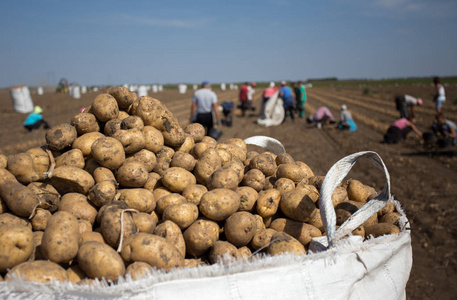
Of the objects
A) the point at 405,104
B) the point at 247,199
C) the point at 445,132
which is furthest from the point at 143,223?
the point at 405,104

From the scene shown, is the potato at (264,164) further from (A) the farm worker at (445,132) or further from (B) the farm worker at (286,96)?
(B) the farm worker at (286,96)

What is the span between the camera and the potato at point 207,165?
281cm

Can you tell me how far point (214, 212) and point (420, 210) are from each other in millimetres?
5186

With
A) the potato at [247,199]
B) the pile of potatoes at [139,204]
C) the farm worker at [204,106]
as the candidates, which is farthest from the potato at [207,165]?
the farm worker at [204,106]

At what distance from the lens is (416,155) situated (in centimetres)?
975

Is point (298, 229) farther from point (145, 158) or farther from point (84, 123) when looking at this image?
point (84, 123)

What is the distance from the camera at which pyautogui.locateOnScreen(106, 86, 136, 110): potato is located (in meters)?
3.14

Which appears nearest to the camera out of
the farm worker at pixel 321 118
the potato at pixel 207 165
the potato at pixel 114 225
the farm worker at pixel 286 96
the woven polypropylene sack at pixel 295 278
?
the woven polypropylene sack at pixel 295 278

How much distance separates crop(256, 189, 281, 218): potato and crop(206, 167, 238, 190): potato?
275 mm

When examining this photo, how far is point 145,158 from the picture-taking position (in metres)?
2.84

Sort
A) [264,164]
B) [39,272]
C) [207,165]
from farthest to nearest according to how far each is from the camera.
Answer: [264,164]
[207,165]
[39,272]

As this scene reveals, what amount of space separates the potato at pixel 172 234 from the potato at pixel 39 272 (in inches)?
25.0

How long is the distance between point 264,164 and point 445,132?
10899 mm

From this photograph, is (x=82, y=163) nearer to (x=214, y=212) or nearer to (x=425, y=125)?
(x=214, y=212)
